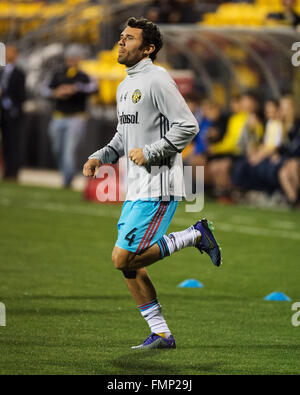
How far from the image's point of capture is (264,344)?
684 cm

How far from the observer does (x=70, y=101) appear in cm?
1975

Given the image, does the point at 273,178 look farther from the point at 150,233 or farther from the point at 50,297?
the point at 150,233

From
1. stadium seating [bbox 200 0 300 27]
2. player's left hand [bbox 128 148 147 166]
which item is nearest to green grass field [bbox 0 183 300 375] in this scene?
player's left hand [bbox 128 148 147 166]

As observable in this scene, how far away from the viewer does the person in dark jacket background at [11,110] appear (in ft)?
66.2

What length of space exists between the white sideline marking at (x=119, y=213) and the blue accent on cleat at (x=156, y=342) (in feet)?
22.2

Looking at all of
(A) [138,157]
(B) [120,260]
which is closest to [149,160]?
(A) [138,157]

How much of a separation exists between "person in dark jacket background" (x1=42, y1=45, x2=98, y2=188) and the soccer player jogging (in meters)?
13.0

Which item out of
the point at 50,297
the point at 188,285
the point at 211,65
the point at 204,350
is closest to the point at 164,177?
the point at 204,350

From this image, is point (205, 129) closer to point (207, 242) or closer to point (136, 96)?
point (207, 242)

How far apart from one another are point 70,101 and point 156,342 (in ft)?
44.7

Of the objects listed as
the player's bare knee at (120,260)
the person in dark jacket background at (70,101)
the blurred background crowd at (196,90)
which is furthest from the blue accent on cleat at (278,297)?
the person in dark jacket background at (70,101)

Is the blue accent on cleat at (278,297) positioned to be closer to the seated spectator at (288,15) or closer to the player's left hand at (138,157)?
the player's left hand at (138,157)

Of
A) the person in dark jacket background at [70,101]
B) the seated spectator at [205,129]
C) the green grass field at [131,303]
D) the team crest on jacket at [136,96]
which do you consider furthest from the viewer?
the person in dark jacket background at [70,101]

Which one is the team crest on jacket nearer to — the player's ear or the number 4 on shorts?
the player's ear
